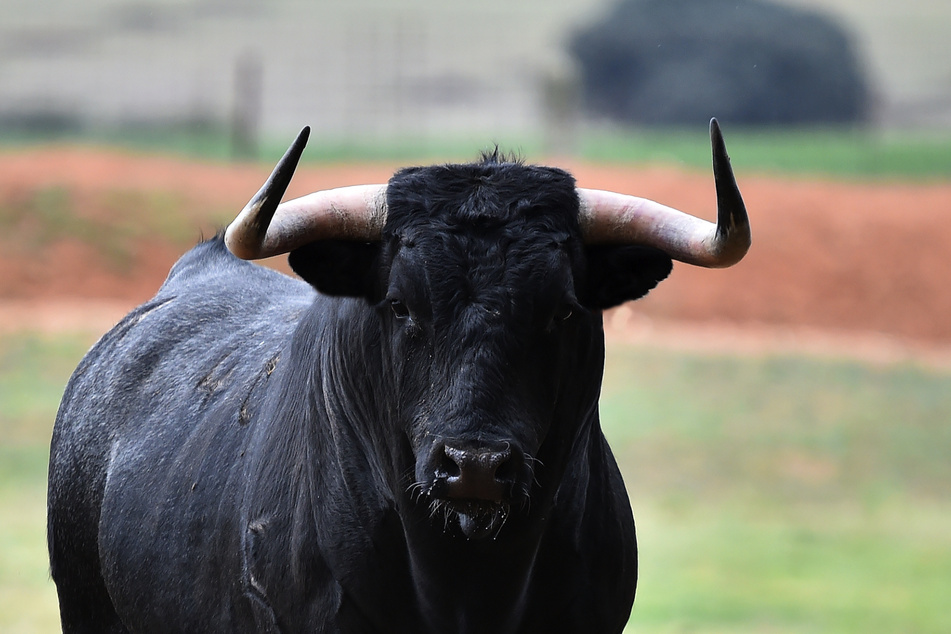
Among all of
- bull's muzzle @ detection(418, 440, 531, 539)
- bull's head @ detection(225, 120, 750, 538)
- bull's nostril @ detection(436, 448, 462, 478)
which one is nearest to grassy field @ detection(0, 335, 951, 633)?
bull's head @ detection(225, 120, 750, 538)

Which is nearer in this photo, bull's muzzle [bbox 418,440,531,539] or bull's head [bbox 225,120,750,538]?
bull's muzzle [bbox 418,440,531,539]

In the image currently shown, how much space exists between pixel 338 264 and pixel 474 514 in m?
0.97

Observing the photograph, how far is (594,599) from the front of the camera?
4.41m

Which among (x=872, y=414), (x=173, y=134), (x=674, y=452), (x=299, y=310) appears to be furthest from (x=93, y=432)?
(x=173, y=134)

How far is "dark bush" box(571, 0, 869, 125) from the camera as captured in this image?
174ft

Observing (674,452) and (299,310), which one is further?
(674,452)

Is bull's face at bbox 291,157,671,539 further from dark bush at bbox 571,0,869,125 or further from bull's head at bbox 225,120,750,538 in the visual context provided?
dark bush at bbox 571,0,869,125

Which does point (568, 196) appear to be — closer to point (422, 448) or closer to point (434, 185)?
point (434, 185)

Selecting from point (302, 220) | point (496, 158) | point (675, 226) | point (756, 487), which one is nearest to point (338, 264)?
point (302, 220)

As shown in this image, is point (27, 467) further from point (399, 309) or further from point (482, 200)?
point (482, 200)

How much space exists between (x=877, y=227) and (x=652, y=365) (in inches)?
337

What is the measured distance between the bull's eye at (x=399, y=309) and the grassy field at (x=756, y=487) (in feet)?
26.1

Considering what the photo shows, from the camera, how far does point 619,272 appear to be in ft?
13.9

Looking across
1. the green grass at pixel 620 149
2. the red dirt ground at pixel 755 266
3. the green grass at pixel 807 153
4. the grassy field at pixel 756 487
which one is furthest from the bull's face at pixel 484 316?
the green grass at pixel 807 153
